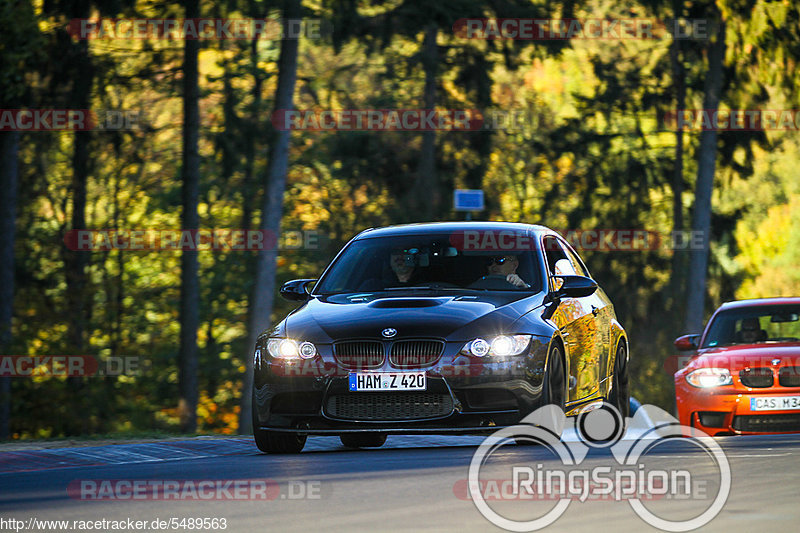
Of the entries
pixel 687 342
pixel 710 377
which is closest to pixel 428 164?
pixel 687 342

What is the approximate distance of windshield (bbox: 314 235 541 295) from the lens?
39.4 feet

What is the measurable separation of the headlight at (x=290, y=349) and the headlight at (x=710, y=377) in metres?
5.68

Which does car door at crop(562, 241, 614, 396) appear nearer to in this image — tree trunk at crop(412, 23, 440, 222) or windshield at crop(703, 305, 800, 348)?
windshield at crop(703, 305, 800, 348)

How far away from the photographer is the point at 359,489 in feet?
28.6

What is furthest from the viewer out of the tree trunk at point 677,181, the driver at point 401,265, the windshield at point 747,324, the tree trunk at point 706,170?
the tree trunk at point 677,181

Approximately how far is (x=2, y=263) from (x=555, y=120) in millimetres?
21159

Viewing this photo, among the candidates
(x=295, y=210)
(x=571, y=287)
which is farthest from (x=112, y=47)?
(x=571, y=287)

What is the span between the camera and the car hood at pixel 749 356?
15.0 meters

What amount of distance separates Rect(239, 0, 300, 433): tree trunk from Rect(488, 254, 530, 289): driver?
47.7ft

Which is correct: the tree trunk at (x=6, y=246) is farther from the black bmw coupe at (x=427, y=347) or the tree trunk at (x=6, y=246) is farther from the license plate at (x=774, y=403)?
the black bmw coupe at (x=427, y=347)

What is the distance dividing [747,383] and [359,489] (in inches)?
286

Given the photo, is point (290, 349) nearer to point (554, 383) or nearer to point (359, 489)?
point (554, 383)

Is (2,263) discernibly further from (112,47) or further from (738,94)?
(738,94)

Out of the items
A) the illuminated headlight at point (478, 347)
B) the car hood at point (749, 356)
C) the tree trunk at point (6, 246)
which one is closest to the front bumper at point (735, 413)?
the car hood at point (749, 356)
